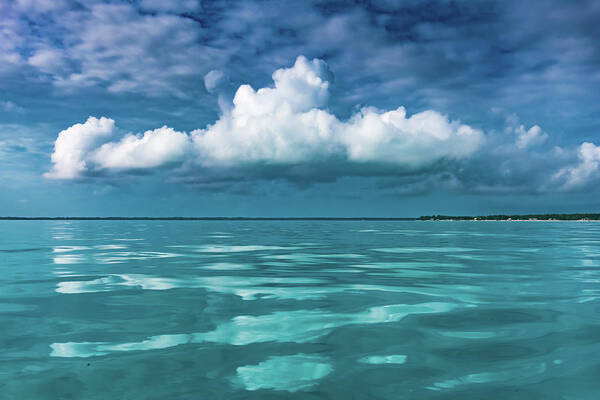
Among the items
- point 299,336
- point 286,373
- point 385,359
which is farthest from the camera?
point 299,336

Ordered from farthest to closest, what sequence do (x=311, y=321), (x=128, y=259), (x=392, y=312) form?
(x=128, y=259) < (x=392, y=312) < (x=311, y=321)

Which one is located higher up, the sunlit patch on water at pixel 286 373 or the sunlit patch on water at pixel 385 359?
the sunlit patch on water at pixel 286 373

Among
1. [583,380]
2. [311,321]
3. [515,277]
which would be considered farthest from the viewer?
[515,277]

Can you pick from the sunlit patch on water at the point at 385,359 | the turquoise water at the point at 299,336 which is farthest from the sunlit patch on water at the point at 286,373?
the sunlit patch on water at the point at 385,359

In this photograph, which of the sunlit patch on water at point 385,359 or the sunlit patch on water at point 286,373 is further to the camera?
the sunlit patch on water at point 385,359

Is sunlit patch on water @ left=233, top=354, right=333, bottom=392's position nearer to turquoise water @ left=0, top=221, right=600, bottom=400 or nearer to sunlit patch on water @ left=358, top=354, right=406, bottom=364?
turquoise water @ left=0, top=221, right=600, bottom=400

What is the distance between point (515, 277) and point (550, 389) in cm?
1410

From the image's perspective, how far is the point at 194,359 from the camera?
8539mm

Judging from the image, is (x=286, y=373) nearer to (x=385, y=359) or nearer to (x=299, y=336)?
(x=385, y=359)

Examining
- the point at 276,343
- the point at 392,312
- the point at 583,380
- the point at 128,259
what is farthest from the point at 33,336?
the point at 128,259

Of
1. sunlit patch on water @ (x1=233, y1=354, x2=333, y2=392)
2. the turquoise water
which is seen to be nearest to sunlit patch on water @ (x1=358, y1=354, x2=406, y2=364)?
the turquoise water

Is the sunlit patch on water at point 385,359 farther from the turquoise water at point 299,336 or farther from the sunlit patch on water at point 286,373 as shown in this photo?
the sunlit patch on water at point 286,373

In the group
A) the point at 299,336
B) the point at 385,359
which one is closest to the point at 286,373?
the point at 385,359

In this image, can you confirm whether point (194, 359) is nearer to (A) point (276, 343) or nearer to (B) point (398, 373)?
(A) point (276, 343)
